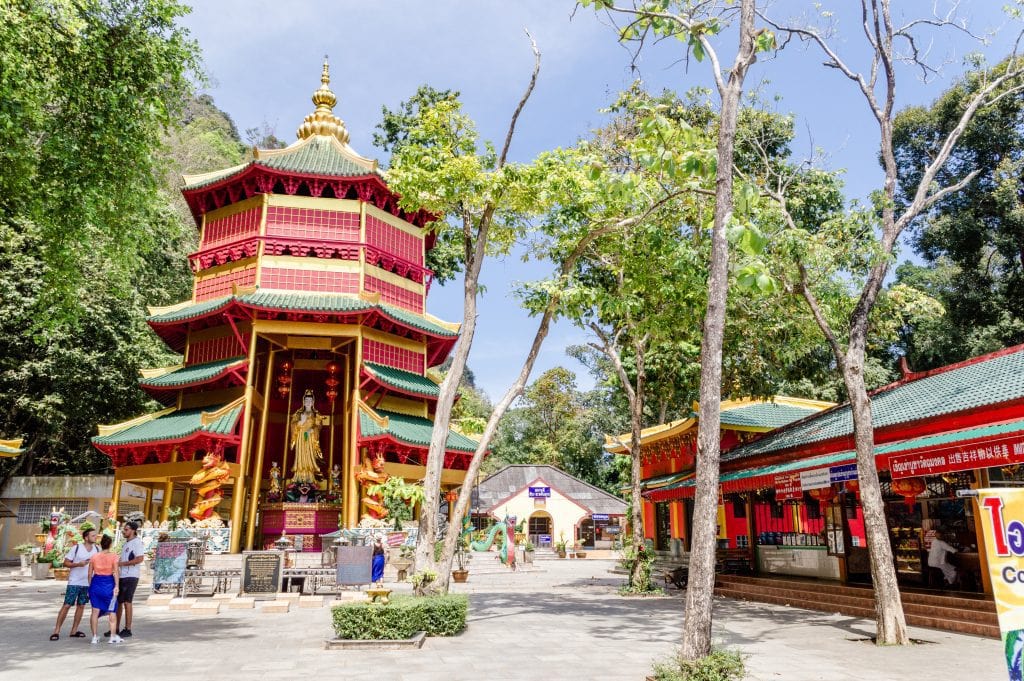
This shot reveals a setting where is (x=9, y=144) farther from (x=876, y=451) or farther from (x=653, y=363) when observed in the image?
(x=653, y=363)

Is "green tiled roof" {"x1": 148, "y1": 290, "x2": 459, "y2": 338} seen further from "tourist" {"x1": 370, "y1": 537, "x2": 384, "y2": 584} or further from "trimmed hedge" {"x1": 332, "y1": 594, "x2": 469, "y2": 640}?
"trimmed hedge" {"x1": 332, "y1": 594, "x2": 469, "y2": 640}

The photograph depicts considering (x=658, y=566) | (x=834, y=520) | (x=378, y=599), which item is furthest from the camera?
(x=658, y=566)

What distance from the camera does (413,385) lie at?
25.2m

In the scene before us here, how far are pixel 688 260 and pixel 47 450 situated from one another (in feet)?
109

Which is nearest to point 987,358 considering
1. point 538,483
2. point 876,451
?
point 876,451

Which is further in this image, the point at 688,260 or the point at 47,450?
the point at 47,450

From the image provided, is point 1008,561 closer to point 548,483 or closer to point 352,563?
point 352,563

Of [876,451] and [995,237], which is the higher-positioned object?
[995,237]

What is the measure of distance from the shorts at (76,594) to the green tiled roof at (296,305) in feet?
43.9

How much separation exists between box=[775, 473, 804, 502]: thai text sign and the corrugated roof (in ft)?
102

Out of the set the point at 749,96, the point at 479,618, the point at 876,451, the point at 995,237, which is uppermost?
the point at 995,237

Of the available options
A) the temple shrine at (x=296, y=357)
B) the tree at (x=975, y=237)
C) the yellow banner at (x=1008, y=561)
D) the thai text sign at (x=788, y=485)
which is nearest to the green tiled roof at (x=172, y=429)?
the temple shrine at (x=296, y=357)

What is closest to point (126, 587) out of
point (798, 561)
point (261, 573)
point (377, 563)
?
point (261, 573)

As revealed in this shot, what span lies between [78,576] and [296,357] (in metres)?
17.0
